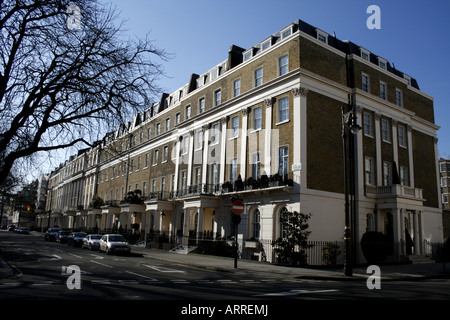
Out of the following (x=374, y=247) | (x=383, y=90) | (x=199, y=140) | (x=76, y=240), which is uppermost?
(x=383, y=90)

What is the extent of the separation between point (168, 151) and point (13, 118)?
2781 centimetres

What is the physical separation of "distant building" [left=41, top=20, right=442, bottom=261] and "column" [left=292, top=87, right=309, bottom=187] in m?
0.07

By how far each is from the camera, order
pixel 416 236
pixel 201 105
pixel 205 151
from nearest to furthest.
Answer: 1. pixel 416 236
2. pixel 205 151
3. pixel 201 105

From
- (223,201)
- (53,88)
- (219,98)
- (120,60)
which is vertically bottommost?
(223,201)

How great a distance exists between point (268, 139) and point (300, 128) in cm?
303

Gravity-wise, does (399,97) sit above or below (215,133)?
above

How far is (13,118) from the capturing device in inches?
537

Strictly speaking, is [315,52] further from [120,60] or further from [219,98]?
[120,60]

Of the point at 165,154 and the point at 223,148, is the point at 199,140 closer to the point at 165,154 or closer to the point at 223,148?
the point at 223,148

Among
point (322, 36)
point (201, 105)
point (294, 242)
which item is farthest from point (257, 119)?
point (294, 242)

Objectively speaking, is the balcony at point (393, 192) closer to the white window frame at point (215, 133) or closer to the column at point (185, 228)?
the white window frame at point (215, 133)

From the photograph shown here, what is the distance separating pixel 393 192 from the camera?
26.9 metres

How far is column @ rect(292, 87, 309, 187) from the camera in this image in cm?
2420
